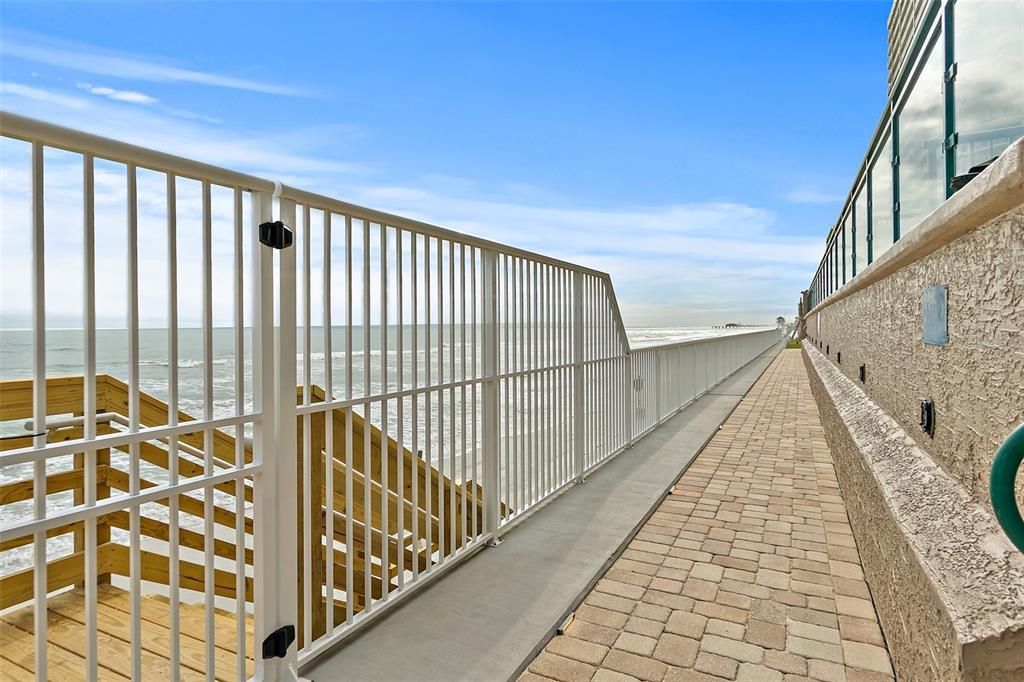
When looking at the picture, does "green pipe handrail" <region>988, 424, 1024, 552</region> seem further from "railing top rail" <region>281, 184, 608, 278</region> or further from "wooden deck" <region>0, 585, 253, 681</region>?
"wooden deck" <region>0, 585, 253, 681</region>

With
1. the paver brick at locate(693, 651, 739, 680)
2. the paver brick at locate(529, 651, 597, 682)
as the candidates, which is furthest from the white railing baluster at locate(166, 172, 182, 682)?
the paver brick at locate(693, 651, 739, 680)

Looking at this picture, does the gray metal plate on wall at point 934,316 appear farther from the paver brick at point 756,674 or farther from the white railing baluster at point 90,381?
the white railing baluster at point 90,381

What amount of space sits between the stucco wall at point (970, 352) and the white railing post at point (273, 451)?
228cm

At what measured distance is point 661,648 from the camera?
8.29 feet

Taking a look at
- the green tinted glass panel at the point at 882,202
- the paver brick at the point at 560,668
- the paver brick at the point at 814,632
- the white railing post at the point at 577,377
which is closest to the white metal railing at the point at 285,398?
the white railing post at the point at 577,377

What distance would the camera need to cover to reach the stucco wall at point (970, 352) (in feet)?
4.83

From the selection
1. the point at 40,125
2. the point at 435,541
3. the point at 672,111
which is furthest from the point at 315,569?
the point at 672,111

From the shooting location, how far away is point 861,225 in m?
5.47

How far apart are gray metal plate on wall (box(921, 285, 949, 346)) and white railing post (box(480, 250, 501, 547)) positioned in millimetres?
2258

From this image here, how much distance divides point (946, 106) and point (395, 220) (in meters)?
2.49

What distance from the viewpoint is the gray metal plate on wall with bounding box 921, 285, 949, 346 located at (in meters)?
2.09

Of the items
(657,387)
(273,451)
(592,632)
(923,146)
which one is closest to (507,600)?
(592,632)

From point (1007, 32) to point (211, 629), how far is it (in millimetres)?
3245

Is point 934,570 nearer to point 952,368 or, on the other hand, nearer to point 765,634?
point 952,368
